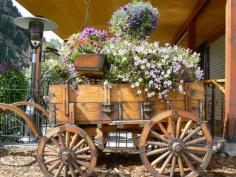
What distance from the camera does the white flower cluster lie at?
4.22 meters

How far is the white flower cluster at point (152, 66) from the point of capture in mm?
4219

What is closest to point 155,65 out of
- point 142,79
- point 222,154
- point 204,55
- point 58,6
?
point 142,79

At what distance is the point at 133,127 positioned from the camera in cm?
466

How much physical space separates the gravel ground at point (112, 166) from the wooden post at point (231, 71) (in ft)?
1.91

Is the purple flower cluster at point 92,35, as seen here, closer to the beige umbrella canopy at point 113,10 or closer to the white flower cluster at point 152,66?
the white flower cluster at point 152,66

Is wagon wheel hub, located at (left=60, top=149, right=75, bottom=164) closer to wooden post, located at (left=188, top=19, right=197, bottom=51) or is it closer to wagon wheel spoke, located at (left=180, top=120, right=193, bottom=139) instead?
wagon wheel spoke, located at (left=180, top=120, right=193, bottom=139)

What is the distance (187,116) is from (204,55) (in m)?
12.2

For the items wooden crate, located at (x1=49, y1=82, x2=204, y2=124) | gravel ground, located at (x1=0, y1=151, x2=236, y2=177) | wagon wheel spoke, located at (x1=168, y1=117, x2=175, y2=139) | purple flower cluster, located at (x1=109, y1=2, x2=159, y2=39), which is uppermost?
purple flower cluster, located at (x1=109, y1=2, x2=159, y2=39)

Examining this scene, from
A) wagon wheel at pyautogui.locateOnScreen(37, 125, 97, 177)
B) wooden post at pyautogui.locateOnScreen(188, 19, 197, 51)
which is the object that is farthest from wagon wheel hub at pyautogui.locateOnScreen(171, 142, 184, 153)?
wooden post at pyautogui.locateOnScreen(188, 19, 197, 51)

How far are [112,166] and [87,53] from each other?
1635mm

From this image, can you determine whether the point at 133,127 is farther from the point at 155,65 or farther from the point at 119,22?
the point at 119,22

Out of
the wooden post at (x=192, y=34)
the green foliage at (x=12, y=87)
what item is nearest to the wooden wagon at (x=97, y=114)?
the green foliage at (x=12, y=87)

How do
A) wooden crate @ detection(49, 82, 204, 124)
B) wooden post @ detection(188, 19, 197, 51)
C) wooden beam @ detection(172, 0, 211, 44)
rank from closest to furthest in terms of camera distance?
wooden crate @ detection(49, 82, 204, 124) → wooden beam @ detection(172, 0, 211, 44) → wooden post @ detection(188, 19, 197, 51)

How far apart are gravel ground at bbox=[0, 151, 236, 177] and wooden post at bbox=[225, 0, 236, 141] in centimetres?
58
